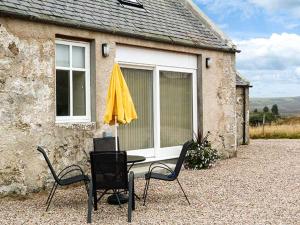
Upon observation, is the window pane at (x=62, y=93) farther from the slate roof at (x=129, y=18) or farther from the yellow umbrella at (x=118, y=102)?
the yellow umbrella at (x=118, y=102)

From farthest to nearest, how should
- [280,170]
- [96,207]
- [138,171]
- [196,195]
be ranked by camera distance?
[280,170], [138,171], [196,195], [96,207]

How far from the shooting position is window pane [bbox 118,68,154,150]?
12.0m

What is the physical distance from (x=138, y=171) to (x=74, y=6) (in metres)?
4.19

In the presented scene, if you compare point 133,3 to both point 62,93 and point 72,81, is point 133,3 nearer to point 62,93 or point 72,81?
point 72,81

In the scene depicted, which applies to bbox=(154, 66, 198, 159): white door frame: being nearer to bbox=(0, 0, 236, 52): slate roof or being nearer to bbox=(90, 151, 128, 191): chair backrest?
bbox=(0, 0, 236, 52): slate roof

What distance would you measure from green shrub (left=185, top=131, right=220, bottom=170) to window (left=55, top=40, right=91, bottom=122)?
344 cm

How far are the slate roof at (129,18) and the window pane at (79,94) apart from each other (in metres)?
1.14

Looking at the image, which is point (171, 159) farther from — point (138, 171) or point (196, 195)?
point (196, 195)

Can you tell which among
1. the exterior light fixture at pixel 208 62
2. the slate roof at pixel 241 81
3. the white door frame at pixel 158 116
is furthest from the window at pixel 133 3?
the slate roof at pixel 241 81

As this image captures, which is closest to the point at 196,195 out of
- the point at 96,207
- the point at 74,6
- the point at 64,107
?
the point at 96,207

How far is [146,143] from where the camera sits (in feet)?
41.4

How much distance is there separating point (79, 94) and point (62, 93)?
0.51 metres

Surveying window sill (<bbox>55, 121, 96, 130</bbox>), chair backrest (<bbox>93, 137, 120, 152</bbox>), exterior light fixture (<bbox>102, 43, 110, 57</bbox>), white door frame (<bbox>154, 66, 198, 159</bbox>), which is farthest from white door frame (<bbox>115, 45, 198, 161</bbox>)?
chair backrest (<bbox>93, 137, 120, 152</bbox>)

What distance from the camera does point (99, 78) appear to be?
10.7m
